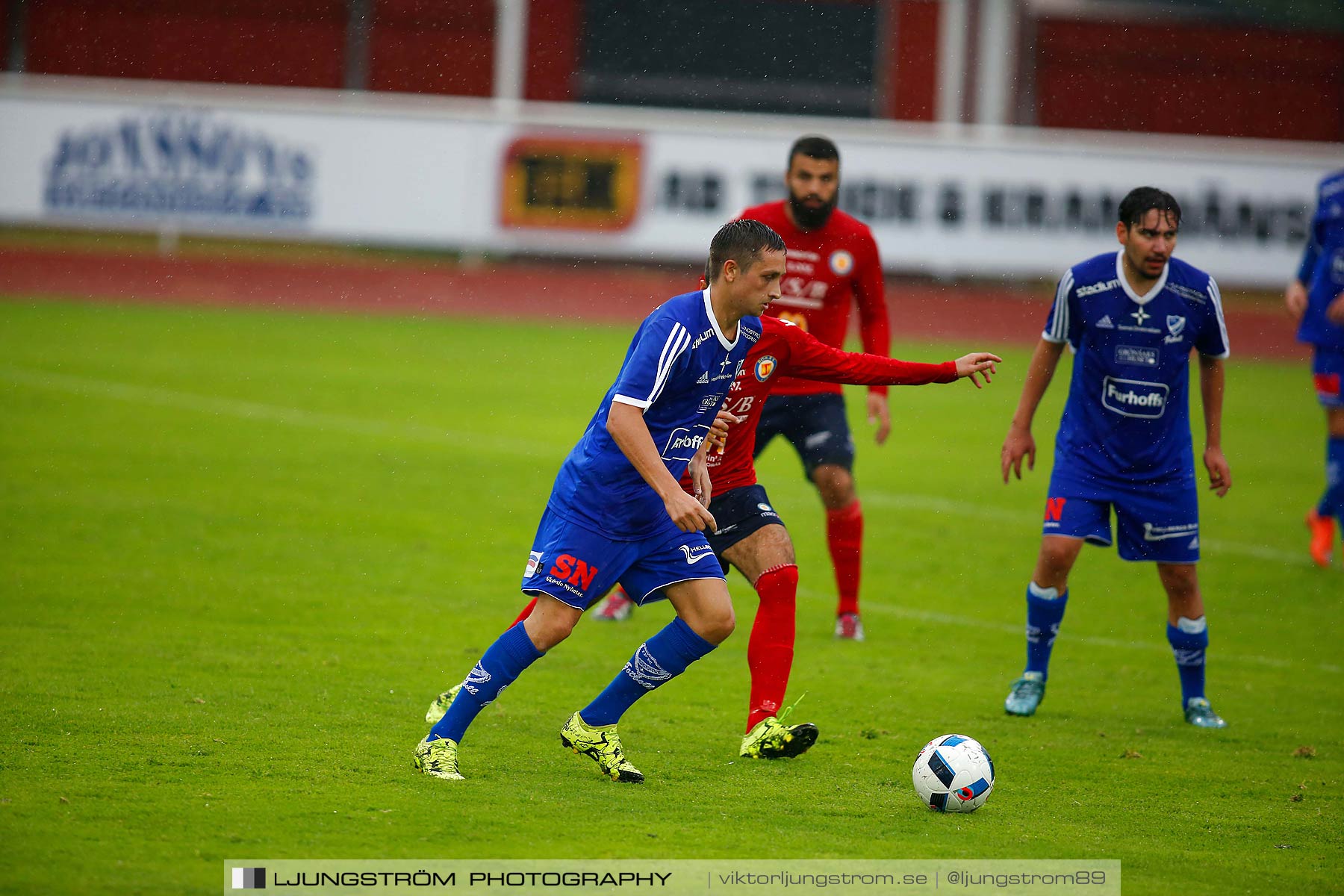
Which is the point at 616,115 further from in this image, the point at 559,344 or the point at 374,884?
the point at 374,884

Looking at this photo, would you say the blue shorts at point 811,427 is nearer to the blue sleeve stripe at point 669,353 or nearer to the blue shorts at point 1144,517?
the blue shorts at point 1144,517

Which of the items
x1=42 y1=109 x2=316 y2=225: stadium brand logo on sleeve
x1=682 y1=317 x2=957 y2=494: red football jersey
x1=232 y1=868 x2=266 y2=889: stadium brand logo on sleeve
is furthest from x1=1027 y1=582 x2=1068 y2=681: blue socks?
x1=42 y1=109 x2=316 y2=225: stadium brand logo on sleeve

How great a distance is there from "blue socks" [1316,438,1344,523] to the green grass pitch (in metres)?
0.46

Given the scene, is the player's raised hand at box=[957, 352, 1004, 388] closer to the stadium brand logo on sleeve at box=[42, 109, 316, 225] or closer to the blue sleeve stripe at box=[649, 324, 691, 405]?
the blue sleeve stripe at box=[649, 324, 691, 405]

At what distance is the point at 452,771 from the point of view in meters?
5.02

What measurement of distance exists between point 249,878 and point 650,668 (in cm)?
160

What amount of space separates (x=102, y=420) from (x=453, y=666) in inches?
271

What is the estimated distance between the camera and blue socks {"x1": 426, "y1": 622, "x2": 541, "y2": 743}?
5020mm

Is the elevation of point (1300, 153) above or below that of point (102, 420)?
above

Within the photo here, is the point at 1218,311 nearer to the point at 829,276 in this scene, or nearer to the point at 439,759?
the point at 829,276

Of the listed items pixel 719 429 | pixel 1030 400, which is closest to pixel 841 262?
pixel 1030 400

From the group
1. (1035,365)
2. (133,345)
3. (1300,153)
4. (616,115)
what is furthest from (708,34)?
(1035,365)

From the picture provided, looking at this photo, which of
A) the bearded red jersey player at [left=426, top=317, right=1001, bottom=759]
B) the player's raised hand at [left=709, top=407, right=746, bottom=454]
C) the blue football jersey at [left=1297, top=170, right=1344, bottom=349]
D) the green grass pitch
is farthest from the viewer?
the blue football jersey at [left=1297, top=170, right=1344, bottom=349]

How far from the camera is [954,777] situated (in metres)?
4.97
